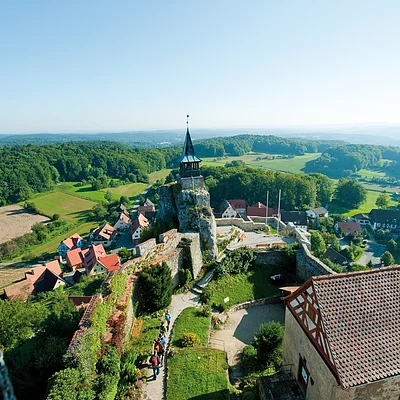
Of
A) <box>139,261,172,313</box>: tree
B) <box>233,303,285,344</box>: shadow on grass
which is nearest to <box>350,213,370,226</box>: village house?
<box>233,303,285,344</box>: shadow on grass

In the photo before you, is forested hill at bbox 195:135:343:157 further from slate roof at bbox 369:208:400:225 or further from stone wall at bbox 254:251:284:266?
stone wall at bbox 254:251:284:266

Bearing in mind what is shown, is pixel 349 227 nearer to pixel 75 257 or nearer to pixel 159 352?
pixel 75 257

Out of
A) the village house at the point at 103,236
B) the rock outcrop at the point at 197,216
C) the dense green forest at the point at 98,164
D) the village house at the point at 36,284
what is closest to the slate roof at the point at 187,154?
the rock outcrop at the point at 197,216

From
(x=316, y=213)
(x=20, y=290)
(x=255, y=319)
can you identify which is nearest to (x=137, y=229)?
(x=20, y=290)

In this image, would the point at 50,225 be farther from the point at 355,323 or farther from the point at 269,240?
the point at 355,323

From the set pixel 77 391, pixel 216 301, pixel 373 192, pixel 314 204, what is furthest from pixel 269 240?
pixel 373 192
